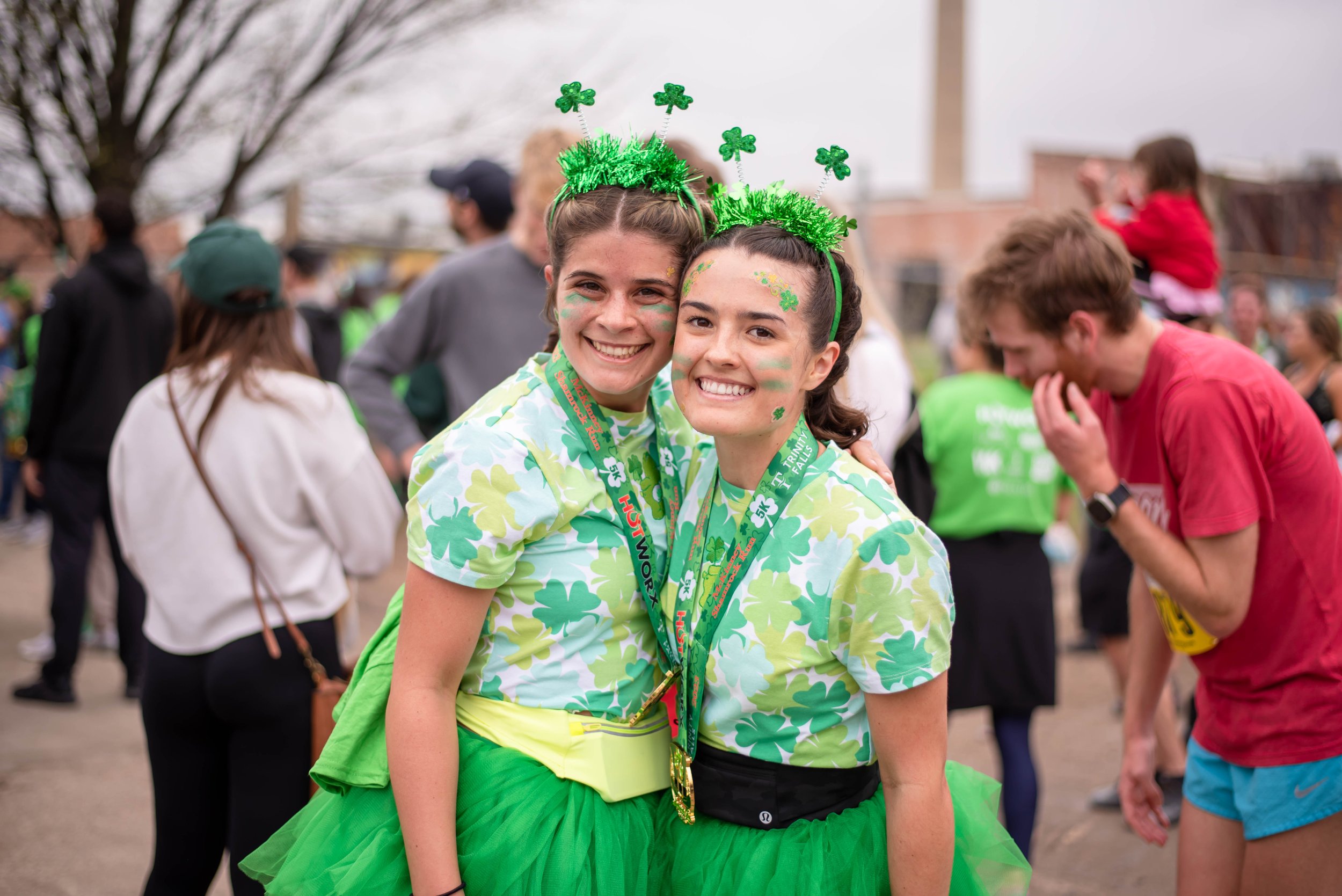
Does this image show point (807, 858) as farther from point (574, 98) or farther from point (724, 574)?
point (574, 98)

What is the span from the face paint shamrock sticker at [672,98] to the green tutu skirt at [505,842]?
1201 millimetres

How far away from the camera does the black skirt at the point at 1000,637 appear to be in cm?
373

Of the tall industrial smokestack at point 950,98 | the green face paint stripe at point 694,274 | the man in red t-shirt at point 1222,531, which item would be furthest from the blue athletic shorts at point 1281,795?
the tall industrial smokestack at point 950,98

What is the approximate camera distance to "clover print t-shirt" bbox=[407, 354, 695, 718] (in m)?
1.76

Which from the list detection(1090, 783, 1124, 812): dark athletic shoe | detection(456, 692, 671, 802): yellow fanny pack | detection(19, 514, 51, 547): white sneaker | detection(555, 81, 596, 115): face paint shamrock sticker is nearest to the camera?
detection(456, 692, 671, 802): yellow fanny pack

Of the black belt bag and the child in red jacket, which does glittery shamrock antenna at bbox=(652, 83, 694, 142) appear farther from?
the child in red jacket

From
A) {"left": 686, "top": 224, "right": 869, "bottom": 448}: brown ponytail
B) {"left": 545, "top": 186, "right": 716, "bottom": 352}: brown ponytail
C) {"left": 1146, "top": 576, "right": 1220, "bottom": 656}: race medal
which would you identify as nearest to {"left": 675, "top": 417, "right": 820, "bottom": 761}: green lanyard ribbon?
{"left": 686, "top": 224, "right": 869, "bottom": 448}: brown ponytail

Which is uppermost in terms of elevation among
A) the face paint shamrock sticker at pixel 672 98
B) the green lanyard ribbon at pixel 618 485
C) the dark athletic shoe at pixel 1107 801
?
the face paint shamrock sticker at pixel 672 98

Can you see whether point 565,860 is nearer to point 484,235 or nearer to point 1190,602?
point 1190,602

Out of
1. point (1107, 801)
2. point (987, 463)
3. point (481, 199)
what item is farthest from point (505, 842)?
point (1107, 801)

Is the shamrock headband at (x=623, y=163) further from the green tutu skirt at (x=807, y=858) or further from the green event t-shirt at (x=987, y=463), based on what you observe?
the green event t-shirt at (x=987, y=463)

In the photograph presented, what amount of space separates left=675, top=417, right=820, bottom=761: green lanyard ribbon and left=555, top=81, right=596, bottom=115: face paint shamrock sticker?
715 mm

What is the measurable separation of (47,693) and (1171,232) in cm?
546

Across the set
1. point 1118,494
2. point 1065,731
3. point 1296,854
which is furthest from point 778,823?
point 1065,731
